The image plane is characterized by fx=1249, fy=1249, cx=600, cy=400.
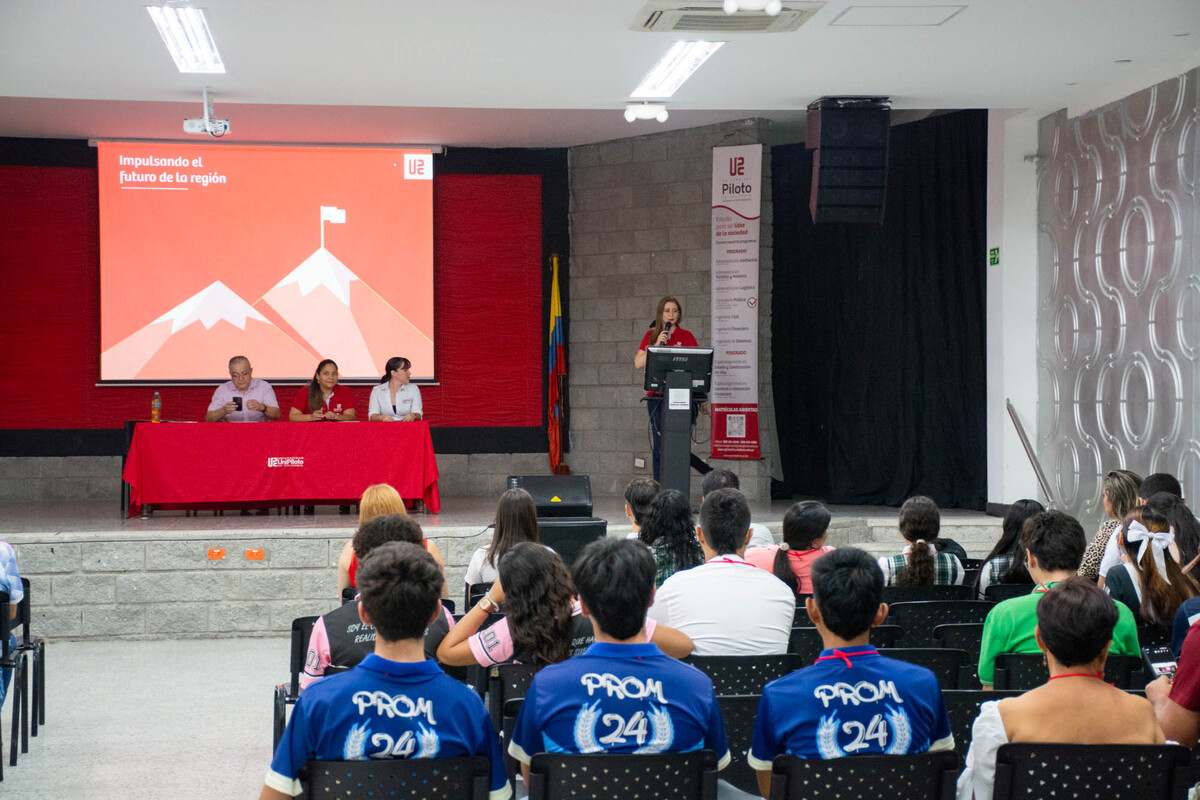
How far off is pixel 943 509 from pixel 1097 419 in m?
1.78

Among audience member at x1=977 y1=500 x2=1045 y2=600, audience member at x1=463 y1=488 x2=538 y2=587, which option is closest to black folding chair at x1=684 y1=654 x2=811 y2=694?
audience member at x1=463 y1=488 x2=538 y2=587

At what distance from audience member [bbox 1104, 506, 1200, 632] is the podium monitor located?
368 centimetres

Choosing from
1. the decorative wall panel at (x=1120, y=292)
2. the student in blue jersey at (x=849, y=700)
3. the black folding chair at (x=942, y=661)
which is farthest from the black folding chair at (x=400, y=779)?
the decorative wall panel at (x=1120, y=292)

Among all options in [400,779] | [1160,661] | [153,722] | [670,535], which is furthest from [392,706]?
[153,722]

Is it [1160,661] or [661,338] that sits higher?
[661,338]

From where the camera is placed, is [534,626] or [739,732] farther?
[534,626]

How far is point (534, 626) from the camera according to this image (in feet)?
10.00

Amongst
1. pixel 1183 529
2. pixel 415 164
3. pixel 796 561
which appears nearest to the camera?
pixel 1183 529

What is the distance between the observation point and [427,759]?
223cm

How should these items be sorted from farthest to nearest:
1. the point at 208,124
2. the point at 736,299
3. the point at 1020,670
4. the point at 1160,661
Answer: the point at 736,299 < the point at 208,124 < the point at 1020,670 < the point at 1160,661

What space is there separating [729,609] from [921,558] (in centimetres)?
156

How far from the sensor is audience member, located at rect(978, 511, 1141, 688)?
3.24m

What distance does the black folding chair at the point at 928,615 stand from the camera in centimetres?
399

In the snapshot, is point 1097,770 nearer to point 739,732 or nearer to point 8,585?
point 739,732
